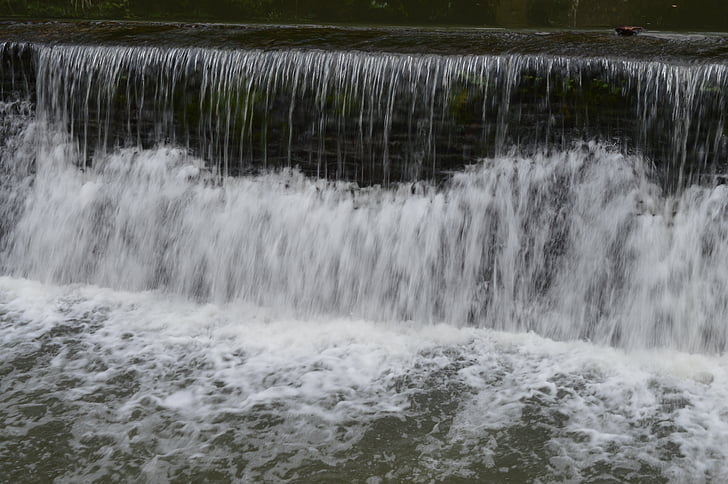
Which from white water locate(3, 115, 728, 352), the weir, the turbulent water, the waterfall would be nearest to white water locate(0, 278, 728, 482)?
the turbulent water

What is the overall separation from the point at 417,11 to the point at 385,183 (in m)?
4.83

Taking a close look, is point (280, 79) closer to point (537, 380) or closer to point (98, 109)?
point (98, 109)

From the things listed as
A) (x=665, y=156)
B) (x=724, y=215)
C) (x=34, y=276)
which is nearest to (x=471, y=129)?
(x=665, y=156)

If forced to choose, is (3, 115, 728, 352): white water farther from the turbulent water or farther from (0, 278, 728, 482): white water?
(0, 278, 728, 482): white water

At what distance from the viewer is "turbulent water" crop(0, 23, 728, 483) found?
4.36 meters

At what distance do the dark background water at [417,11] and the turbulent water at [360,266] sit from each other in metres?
3.84

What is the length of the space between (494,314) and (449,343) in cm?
49

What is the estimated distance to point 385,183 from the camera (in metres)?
6.00

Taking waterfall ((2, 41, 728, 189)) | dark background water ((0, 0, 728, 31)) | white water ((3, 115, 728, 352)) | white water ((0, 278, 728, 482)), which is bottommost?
white water ((0, 278, 728, 482))

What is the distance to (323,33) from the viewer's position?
23.7 ft

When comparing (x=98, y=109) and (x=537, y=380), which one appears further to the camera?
(x=98, y=109)

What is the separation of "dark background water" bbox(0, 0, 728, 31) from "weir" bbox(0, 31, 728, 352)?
151 inches

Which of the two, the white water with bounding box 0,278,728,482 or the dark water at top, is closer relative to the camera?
the white water with bounding box 0,278,728,482

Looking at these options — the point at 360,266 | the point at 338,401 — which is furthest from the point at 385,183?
the point at 338,401
